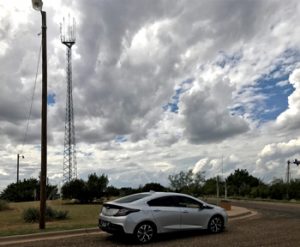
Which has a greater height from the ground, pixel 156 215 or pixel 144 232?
pixel 156 215

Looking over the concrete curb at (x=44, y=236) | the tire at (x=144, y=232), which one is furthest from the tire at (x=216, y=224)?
the concrete curb at (x=44, y=236)

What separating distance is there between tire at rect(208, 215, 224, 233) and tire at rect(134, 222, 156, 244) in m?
2.41

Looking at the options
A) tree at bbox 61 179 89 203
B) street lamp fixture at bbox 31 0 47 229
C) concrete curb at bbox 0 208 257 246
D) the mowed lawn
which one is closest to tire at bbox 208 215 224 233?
concrete curb at bbox 0 208 257 246

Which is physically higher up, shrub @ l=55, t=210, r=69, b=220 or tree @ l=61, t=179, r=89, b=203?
tree @ l=61, t=179, r=89, b=203

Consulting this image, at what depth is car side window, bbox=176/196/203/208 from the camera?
49.4 ft

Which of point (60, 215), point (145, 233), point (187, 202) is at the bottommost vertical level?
point (145, 233)

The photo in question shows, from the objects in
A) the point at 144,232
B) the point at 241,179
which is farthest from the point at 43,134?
the point at 241,179

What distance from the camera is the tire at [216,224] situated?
51.1ft

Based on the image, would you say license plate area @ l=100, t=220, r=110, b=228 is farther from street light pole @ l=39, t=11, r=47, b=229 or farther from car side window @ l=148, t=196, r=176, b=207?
street light pole @ l=39, t=11, r=47, b=229

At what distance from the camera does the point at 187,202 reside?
15258 millimetres

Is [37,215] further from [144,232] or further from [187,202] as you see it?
[144,232]

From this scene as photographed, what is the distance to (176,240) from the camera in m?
14.2

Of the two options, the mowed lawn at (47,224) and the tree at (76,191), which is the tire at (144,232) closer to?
the mowed lawn at (47,224)

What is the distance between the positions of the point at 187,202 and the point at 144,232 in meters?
2.12
